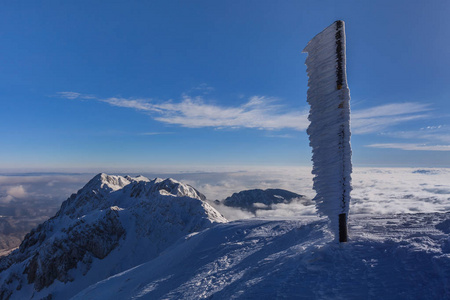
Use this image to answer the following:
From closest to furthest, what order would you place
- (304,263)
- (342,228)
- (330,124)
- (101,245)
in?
(304,263) < (342,228) < (330,124) < (101,245)

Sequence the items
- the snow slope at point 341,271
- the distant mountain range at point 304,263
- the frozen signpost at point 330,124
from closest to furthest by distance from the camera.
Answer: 1. the snow slope at point 341,271
2. the distant mountain range at point 304,263
3. the frozen signpost at point 330,124

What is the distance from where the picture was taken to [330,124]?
1000cm

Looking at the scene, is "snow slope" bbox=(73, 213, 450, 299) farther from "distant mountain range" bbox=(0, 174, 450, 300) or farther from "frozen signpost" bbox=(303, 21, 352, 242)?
"frozen signpost" bbox=(303, 21, 352, 242)

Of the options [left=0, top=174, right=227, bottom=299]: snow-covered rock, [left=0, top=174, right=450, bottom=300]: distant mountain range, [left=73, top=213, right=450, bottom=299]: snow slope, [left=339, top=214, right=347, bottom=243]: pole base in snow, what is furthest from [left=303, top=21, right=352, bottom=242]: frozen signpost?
[left=0, top=174, right=227, bottom=299]: snow-covered rock

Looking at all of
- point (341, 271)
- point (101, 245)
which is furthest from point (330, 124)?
point (101, 245)

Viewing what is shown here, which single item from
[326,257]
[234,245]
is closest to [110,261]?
[234,245]

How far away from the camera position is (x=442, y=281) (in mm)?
6391

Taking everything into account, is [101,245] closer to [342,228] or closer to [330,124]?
[342,228]

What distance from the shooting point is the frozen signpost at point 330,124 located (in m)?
9.67

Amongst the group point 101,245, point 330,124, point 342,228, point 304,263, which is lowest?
point 101,245

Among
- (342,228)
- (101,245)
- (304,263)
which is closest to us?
(304,263)

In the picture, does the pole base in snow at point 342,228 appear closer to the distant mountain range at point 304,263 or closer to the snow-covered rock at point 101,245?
the distant mountain range at point 304,263

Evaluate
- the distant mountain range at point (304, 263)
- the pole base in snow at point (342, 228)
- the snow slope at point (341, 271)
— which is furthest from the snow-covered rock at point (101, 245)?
the pole base in snow at point (342, 228)

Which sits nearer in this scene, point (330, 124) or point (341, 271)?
point (341, 271)
